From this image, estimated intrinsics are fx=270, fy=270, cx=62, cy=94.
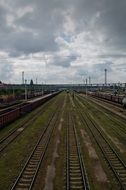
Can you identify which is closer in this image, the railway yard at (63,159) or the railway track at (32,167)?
the railway track at (32,167)

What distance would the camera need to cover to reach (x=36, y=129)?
1177 inches

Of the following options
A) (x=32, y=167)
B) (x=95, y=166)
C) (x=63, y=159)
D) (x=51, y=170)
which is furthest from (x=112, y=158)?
(x=32, y=167)

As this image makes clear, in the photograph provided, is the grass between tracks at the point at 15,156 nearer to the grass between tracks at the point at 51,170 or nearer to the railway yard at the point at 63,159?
the railway yard at the point at 63,159

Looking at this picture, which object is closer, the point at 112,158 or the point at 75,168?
the point at 75,168

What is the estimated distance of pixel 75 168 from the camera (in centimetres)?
1527

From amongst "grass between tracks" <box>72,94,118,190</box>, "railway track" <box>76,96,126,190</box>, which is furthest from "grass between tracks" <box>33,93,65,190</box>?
"railway track" <box>76,96,126,190</box>

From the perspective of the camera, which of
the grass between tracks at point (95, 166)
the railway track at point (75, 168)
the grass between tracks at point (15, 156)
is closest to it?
the railway track at point (75, 168)

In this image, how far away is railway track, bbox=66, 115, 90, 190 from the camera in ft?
41.5

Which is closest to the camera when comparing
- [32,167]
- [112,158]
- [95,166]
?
[32,167]

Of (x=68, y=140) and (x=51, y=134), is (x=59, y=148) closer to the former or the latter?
(x=68, y=140)

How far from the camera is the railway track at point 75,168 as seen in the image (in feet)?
41.5

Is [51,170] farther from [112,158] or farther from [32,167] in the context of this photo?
[112,158]

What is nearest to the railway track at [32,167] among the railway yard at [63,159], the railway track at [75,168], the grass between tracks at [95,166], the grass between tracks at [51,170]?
the railway yard at [63,159]

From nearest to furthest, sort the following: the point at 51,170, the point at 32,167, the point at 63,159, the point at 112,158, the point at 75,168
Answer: the point at 51,170
the point at 75,168
the point at 32,167
the point at 63,159
the point at 112,158
